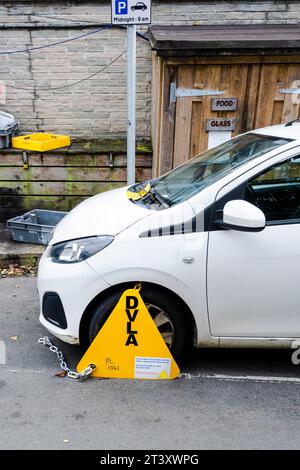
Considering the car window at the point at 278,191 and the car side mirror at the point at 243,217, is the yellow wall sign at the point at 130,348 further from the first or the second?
the car window at the point at 278,191

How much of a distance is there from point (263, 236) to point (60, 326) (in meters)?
1.58

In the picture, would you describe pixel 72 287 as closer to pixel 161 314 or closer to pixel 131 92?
pixel 161 314

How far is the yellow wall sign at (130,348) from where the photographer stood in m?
2.81

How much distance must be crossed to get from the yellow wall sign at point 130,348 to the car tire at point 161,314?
0.16 ft

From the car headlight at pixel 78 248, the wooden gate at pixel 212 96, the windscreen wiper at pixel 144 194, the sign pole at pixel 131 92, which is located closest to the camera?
the car headlight at pixel 78 248

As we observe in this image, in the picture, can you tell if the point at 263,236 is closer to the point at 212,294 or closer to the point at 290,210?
the point at 290,210

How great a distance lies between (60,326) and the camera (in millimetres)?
2939

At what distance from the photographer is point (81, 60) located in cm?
615

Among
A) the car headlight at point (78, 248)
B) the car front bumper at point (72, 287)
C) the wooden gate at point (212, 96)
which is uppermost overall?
the wooden gate at point (212, 96)

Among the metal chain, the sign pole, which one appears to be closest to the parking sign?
the sign pole

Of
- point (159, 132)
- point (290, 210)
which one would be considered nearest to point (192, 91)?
point (159, 132)

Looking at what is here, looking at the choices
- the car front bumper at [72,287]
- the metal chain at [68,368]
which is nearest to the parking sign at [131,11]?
the car front bumper at [72,287]

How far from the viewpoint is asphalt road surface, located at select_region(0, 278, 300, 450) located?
7.99 ft

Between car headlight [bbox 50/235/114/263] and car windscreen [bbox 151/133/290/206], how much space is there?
22.5 inches
